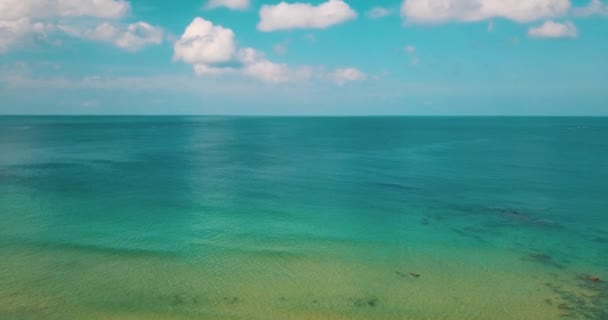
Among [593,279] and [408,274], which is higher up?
[593,279]

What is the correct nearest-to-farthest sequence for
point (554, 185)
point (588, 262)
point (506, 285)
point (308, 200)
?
point (506, 285)
point (588, 262)
point (308, 200)
point (554, 185)

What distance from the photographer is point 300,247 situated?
29141mm

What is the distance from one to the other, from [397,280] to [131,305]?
587 inches

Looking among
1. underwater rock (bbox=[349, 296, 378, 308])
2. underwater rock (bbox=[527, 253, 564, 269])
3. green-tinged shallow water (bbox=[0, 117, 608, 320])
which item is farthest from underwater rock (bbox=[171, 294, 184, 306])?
underwater rock (bbox=[527, 253, 564, 269])

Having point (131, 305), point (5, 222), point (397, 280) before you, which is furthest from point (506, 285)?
point (5, 222)

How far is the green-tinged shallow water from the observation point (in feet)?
69.8

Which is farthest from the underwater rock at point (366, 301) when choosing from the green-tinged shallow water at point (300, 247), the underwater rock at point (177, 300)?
the underwater rock at point (177, 300)

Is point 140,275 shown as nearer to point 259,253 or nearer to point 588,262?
point 259,253

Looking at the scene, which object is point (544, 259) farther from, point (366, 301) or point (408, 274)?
point (366, 301)

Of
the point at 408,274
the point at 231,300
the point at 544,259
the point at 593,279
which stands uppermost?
the point at 544,259

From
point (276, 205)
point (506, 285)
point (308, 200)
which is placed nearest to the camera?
point (506, 285)

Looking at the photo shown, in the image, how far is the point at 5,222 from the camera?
33406 mm

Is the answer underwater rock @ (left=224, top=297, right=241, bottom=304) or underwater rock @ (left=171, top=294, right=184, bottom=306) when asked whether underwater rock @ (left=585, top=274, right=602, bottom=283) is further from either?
underwater rock @ (left=171, top=294, right=184, bottom=306)

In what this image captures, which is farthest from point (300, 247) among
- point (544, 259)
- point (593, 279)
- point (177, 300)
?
point (593, 279)
